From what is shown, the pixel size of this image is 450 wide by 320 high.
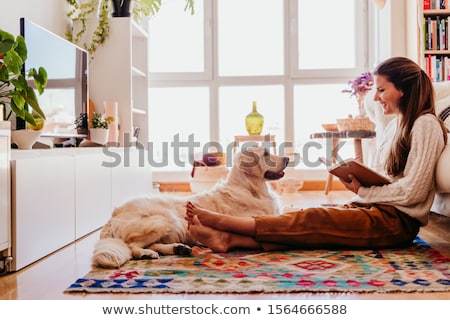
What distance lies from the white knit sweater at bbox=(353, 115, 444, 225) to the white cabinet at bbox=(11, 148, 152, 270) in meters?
1.38

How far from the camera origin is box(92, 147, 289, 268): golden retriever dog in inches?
78.5

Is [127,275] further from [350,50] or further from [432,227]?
[350,50]

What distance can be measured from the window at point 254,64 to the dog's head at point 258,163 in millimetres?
3126

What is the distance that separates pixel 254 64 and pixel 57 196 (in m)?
3.72

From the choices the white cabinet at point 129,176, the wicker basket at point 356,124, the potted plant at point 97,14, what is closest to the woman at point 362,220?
the white cabinet at point 129,176

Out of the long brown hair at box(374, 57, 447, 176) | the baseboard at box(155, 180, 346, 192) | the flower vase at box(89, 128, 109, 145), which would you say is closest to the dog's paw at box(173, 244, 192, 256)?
the long brown hair at box(374, 57, 447, 176)

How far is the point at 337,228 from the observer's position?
6.90 feet

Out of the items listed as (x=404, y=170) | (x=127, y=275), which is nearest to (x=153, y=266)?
(x=127, y=275)

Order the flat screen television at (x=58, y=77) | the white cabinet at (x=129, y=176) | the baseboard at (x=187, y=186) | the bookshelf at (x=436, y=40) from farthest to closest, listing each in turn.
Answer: the baseboard at (x=187, y=186) → the bookshelf at (x=436, y=40) → the white cabinet at (x=129, y=176) → the flat screen television at (x=58, y=77)

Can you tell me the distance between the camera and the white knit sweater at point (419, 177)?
2.10 meters

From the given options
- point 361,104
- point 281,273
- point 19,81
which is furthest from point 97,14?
point 281,273

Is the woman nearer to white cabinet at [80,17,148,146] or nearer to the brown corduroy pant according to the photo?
the brown corduroy pant

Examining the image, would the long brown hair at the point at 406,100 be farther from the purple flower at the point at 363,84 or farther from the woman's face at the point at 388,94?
the purple flower at the point at 363,84
